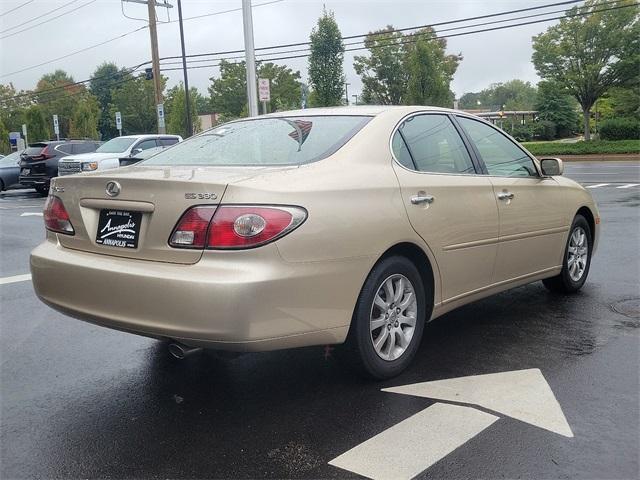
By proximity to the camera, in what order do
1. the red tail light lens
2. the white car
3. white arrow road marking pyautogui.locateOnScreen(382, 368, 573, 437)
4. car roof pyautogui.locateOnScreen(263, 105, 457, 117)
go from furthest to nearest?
1. the white car
2. car roof pyautogui.locateOnScreen(263, 105, 457, 117)
3. white arrow road marking pyautogui.locateOnScreen(382, 368, 573, 437)
4. the red tail light lens

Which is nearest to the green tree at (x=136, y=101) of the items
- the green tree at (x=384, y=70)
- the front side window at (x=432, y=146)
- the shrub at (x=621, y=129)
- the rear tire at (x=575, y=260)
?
the green tree at (x=384, y=70)

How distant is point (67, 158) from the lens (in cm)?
1903

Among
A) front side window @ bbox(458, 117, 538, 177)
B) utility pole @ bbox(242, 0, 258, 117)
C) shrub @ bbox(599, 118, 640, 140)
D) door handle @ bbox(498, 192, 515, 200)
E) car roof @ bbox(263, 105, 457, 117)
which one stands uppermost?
utility pole @ bbox(242, 0, 258, 117)

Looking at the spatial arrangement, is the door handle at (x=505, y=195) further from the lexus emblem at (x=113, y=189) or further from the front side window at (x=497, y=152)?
the lexus emblem at (x=113, y=189)

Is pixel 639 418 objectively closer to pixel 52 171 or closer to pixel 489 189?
pixel 489 189

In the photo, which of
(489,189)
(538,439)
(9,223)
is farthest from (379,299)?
(9,223)

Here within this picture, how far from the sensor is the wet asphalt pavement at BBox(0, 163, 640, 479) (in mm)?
2857

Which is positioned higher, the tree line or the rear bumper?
the tree line

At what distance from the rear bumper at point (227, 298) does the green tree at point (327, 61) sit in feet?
97.7

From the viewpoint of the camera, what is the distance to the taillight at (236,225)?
10.2ft

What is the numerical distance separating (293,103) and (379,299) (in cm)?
5760

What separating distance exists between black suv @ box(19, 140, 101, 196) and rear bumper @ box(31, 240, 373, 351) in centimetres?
1812

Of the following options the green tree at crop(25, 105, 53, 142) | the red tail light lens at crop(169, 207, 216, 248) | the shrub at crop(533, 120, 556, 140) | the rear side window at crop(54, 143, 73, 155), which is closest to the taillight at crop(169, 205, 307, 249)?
the red tail light lens at crop(169, 207, 216, 248)

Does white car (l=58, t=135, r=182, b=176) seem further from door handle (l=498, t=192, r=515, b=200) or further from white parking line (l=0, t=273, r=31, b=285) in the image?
door handle (l=498, t=192, r=515, b=200)
